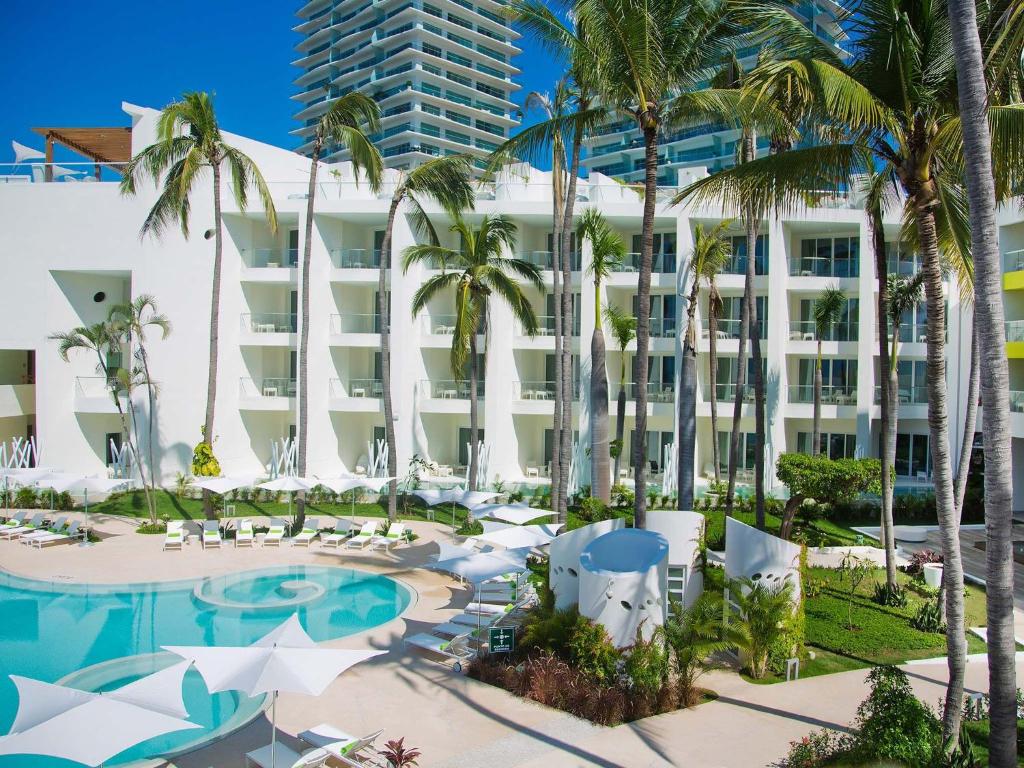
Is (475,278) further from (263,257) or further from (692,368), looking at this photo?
(263,257)

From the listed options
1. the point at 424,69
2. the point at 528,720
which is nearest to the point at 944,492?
the point at 528,720

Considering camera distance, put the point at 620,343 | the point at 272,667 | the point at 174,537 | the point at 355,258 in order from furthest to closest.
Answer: the point at 355,258
the point at 620,343
the point at 174,537
the point at 272,667

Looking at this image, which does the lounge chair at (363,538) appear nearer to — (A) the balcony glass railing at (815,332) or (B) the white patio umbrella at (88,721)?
(B) the white patio umbrella at (88,721)

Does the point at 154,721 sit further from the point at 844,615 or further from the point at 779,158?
the point at 844,615

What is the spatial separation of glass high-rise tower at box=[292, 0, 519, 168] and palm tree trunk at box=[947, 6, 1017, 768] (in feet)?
279

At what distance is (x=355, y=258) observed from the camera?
105 feet

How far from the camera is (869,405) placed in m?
27.5

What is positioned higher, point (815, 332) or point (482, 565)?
point (815, 332)

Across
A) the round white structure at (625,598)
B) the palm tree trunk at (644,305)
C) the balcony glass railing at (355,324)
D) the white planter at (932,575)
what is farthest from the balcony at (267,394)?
the white planter at (932,575)

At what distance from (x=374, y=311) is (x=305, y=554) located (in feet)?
49.2

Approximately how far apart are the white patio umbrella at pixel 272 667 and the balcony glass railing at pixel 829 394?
22.9 m

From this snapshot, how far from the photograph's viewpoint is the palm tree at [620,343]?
27.2 m

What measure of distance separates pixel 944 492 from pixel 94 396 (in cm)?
3104

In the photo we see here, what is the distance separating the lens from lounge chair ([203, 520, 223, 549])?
2133cm
